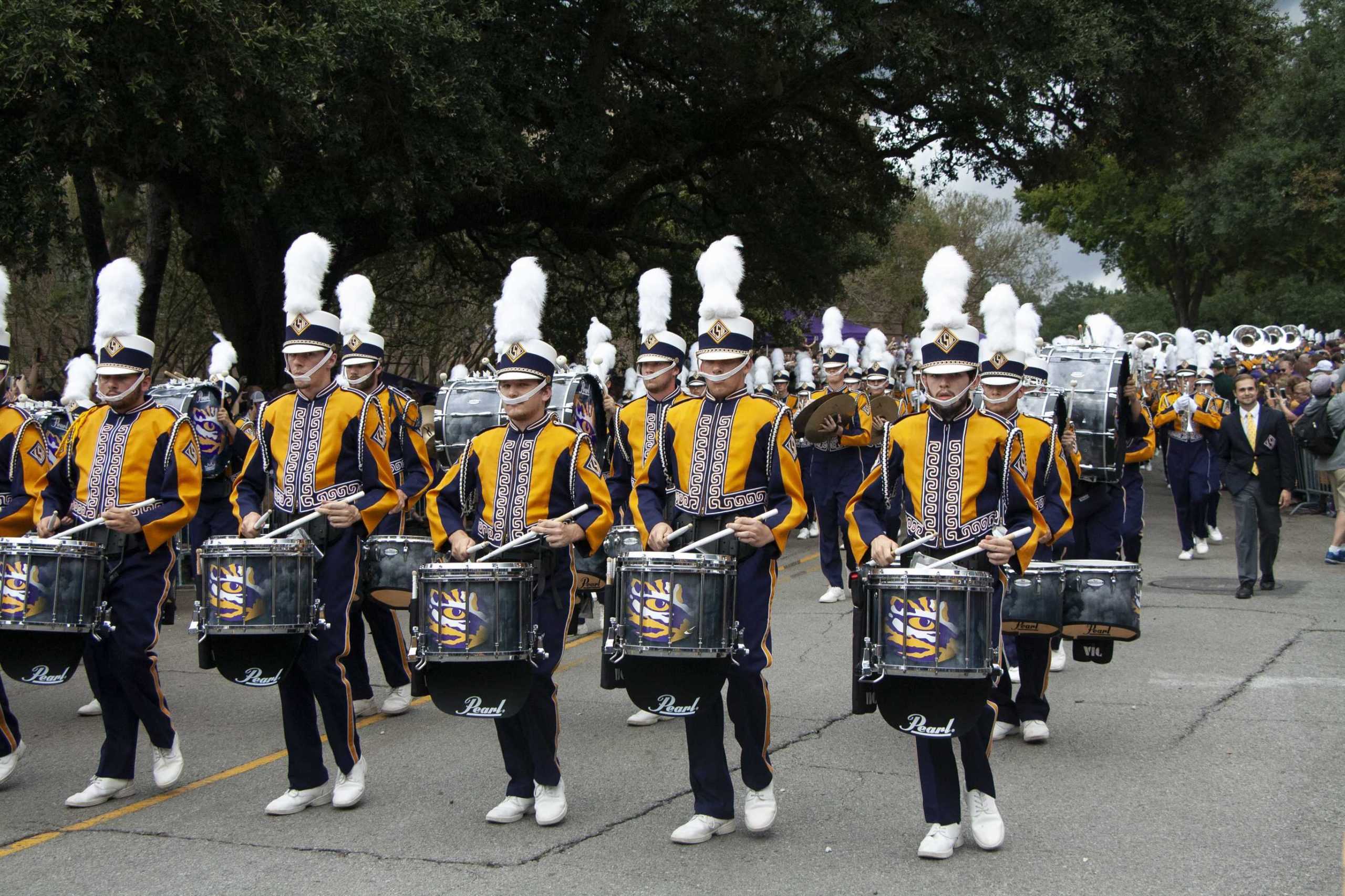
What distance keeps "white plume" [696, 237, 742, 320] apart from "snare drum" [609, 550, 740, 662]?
122 centimetres

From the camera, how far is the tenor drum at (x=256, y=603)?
5902mm

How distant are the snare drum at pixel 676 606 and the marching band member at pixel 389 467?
1.73 metres

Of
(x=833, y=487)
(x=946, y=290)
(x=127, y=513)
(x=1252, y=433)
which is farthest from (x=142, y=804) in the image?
(x=1252, y=433)

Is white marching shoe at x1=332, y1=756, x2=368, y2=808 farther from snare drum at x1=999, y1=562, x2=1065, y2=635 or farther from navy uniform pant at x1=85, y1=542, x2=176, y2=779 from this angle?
snare drum at x1=999, y1=562, x2=1065, y2=635

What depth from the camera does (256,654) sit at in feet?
20.1

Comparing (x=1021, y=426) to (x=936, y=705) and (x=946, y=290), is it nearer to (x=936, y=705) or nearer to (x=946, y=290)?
(x=946, y=290)

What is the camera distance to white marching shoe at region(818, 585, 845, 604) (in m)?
11.7

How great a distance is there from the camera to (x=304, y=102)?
1423cm

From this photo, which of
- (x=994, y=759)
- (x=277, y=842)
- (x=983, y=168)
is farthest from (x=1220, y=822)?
(x=983, y=168)

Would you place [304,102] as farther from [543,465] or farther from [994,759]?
[994,759]

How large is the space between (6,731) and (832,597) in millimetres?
6784

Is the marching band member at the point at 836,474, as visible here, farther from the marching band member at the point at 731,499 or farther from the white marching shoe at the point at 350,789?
the white marching shoe at the point at 350,789

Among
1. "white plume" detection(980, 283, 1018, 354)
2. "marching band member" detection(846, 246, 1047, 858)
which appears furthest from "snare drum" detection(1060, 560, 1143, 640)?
"marching band member" detection(846, 246, 1047, 858)

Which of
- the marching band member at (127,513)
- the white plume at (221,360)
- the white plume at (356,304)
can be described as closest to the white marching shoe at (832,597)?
the white plume at (356,304)
